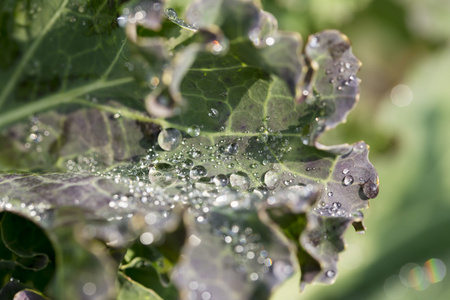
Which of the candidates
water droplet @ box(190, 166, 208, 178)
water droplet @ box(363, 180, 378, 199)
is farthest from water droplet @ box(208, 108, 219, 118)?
water droplet @ box(363, 180, 378, 199)

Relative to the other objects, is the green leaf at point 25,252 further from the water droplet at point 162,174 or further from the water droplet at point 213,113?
the water droplet at point 213,113

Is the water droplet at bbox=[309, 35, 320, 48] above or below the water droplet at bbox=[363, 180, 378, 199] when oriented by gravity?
above

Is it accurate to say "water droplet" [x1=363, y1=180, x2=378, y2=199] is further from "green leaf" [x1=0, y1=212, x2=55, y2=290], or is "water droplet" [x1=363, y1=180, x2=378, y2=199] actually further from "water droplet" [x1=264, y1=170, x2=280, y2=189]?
"green leaf" [x1=0, y1=212, x2=55, y2=290]

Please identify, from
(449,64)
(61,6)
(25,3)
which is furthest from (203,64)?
(449,64)

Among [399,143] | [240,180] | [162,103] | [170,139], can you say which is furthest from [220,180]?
[399,143]

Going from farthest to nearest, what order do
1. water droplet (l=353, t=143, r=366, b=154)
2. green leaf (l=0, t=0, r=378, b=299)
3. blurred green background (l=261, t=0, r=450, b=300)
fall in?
blurred green background (l=261, t=0, r=450, b=300) < water droplet (l=353, t=143, r=366, b=154) < green leaf (l=0, t=0, r=378, b=299)
